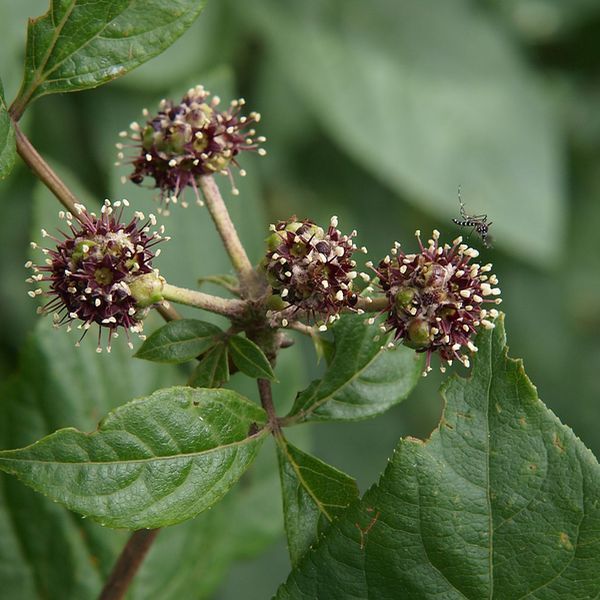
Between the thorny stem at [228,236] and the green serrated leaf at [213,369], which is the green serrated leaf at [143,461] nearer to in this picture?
the green serrated leaf at [213,369]

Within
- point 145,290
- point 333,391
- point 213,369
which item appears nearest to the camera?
point 145,290

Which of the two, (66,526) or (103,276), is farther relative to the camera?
(66,526)

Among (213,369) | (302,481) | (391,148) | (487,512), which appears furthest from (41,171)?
(391,148)

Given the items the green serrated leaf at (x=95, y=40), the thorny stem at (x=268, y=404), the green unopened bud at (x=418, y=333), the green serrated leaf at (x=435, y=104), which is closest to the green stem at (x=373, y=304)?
the green unopened bud at (x=418, y=333)

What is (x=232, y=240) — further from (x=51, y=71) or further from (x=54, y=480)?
(x=54, y=480)

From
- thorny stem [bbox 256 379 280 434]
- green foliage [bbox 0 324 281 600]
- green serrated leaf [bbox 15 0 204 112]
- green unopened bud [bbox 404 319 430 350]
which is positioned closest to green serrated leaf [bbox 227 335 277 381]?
thorny stem [bbox 256 379 280 434]

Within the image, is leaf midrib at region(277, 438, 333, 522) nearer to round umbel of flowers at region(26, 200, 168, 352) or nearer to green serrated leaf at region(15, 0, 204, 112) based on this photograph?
round umbel of flowers at region(26, 200, 168, 352)

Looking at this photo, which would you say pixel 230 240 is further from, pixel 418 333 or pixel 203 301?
pixel 418 333

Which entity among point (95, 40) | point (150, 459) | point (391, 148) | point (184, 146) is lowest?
point (391, 148)
